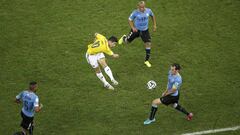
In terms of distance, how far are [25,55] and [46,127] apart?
15.3ft

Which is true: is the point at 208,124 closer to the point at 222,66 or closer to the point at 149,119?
the point at 149,119

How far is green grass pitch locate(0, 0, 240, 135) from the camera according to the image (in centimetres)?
1525

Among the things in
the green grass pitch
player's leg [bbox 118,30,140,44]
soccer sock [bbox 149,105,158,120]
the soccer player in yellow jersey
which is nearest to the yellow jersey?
the soccer player in yellow jersey

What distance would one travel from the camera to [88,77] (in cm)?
1741

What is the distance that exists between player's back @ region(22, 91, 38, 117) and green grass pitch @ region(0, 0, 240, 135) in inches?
61.2

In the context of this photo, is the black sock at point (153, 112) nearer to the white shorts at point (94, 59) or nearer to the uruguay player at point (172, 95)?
the uruguay player at point (172, 95)

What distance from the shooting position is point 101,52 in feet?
53.3

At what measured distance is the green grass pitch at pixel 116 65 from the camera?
1525cm

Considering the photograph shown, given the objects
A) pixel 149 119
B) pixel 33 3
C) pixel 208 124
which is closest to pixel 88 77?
pixel 149 119

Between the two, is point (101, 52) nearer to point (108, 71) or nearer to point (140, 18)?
point (108, 71)

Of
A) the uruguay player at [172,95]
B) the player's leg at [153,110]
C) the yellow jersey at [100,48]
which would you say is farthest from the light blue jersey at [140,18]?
the player's leg at [153,110]

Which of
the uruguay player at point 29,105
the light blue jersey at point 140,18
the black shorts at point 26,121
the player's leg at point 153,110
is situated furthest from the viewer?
the light blue jersey at point 140,18

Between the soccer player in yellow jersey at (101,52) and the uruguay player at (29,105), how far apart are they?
3.53m

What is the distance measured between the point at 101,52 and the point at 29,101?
4.01 meters
